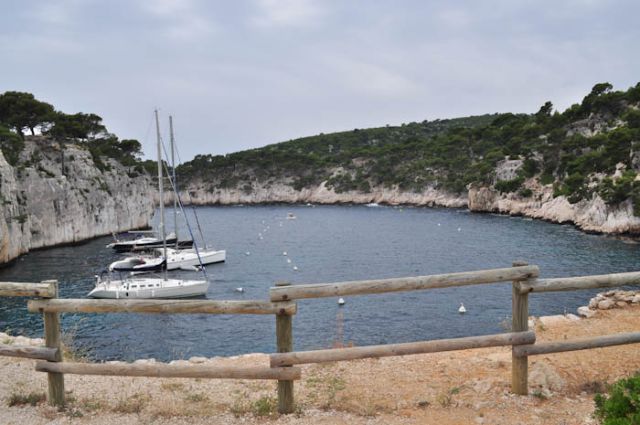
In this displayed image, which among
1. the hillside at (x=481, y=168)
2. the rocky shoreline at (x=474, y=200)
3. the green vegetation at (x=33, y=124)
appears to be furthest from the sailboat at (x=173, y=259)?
the hillside at (x=481, y=168)

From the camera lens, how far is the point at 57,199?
183 feet

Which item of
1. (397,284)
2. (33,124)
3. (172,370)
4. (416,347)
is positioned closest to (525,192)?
(33,124)

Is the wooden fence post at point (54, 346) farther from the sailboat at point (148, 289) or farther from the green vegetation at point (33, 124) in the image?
the green vegetation at point (33, 124)

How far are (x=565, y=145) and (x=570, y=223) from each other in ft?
55.4

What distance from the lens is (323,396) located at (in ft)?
21.7

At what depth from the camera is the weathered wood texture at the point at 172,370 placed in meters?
5.67

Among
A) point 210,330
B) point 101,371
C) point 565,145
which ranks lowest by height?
point 210,330

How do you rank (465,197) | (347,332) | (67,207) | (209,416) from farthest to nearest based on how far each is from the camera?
1. (465,197)
2. (67,207)
3. (347,332)
4. (209,416)

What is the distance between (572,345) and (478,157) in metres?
103

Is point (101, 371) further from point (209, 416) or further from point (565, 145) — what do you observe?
point (565, 145)

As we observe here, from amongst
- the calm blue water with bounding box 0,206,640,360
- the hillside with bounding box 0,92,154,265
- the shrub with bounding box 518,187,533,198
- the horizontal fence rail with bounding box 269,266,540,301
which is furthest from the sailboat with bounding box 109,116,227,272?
the shrub with bounding box 518,187,533,198

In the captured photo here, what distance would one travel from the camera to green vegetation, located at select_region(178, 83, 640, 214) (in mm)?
57062

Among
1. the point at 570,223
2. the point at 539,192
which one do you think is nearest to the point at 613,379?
the point at 570,223

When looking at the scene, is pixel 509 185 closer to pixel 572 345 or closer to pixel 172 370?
pixel 572 345
